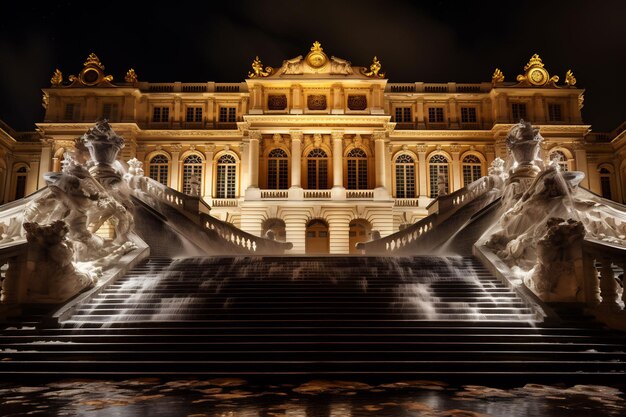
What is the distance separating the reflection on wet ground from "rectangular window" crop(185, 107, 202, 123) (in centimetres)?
4112

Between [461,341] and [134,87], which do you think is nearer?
[461,341]

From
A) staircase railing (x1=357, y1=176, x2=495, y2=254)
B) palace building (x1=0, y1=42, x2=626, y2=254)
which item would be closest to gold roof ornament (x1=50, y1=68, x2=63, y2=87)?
palace building (x1=0, y1=42, x2=626, y2=254)

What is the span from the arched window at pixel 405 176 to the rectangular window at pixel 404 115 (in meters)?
3.31

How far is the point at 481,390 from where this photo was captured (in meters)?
7.72

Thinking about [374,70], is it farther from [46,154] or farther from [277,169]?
[46,154]

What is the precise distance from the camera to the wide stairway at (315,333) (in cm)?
875

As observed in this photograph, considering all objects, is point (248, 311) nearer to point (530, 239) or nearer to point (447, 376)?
point (447, 376)

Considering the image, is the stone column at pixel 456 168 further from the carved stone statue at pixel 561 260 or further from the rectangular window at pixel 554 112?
the carved stone statue at pixel 561 260

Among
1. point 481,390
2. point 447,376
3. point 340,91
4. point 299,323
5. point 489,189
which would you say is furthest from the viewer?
point 340,91

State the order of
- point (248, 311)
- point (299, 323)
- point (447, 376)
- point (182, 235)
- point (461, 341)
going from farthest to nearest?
point (182, 235) < point (248, 311) < point (299, 323) < point (461, 341) < point (447, 376)

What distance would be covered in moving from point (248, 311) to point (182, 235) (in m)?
8.97

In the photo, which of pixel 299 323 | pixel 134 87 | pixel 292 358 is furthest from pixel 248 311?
pixel 134 87

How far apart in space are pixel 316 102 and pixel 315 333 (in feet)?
118

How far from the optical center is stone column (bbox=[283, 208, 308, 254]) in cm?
4075
